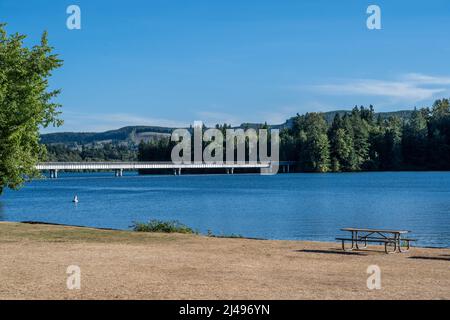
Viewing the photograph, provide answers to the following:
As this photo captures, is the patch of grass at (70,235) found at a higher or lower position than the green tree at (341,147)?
lower

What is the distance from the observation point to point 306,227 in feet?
137

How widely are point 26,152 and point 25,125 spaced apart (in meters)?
2.66

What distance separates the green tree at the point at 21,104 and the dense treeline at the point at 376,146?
138 m

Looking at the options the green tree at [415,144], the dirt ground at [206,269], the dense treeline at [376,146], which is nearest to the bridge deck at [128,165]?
the dense treeline at [376,146]

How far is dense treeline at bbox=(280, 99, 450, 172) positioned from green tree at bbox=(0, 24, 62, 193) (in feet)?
453

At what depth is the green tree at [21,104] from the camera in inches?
1078

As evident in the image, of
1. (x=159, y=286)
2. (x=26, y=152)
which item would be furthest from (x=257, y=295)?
(x=26, y=152)

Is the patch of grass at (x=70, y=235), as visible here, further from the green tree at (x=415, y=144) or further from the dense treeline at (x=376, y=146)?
the green tree at (x=415, y=144)

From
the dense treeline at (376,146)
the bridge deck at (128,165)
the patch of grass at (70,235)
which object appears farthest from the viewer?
the dense treeline at (376,146)

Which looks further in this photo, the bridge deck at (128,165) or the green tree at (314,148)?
the green tree at (314,148)

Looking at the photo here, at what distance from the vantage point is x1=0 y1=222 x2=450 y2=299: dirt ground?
13625 millimetres

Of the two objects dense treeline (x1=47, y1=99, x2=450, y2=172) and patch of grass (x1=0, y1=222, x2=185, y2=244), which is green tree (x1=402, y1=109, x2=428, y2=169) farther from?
patch of grass (x1=0, y1=222, x2=185, y2=244)

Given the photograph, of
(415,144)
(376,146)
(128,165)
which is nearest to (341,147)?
(376,146)

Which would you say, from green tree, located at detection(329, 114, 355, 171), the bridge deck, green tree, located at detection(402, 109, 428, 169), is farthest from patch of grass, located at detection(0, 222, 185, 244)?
green tree, located at detection(402, 109, 428, 169)
